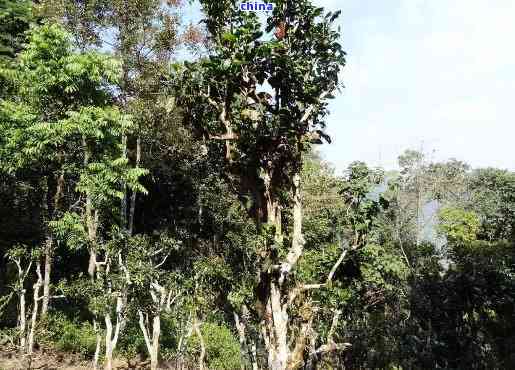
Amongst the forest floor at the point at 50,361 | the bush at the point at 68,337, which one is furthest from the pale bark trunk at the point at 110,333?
the bush at the point at 68,337

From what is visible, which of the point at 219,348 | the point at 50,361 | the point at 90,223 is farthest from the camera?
the point at 219,348

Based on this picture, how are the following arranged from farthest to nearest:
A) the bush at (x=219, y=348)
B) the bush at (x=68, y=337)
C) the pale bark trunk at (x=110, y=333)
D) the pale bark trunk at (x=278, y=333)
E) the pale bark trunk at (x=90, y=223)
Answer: the bush at (x=219, y=348), the bush at (x=68, y=337), the pale bark trunk at (x=90, y=223), the pale bark trunk at (x=110, y=333), the pale bark trunk at (x=278, y=333)

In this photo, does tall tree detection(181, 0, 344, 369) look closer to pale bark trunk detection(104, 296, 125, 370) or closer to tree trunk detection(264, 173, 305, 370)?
tree trunk detection(264, 173, 305, 370)

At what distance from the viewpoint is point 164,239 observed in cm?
1187

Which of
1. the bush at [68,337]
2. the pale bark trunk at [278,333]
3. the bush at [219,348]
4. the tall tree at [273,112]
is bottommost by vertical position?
the bush at [219,348]

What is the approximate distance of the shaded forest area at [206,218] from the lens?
487 cm

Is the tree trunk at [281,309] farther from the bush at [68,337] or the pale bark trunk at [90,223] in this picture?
the bush at [68,337]

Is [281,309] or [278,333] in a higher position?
[281,309]

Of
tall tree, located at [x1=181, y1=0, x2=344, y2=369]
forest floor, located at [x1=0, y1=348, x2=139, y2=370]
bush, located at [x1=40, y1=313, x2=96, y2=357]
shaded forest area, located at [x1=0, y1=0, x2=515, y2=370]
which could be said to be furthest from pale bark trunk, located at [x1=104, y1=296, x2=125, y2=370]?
tall tree, located at [x1=181, y1=0, x2=344, y2=369]

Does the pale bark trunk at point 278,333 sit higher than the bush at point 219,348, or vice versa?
the pale bark trunk at point 278,333

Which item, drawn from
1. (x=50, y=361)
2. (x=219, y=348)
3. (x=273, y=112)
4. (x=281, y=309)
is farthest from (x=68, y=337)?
(x=273, y=112)

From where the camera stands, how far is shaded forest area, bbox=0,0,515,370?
487 cm

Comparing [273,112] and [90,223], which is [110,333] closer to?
[90,223]

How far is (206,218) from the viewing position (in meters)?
20.7
